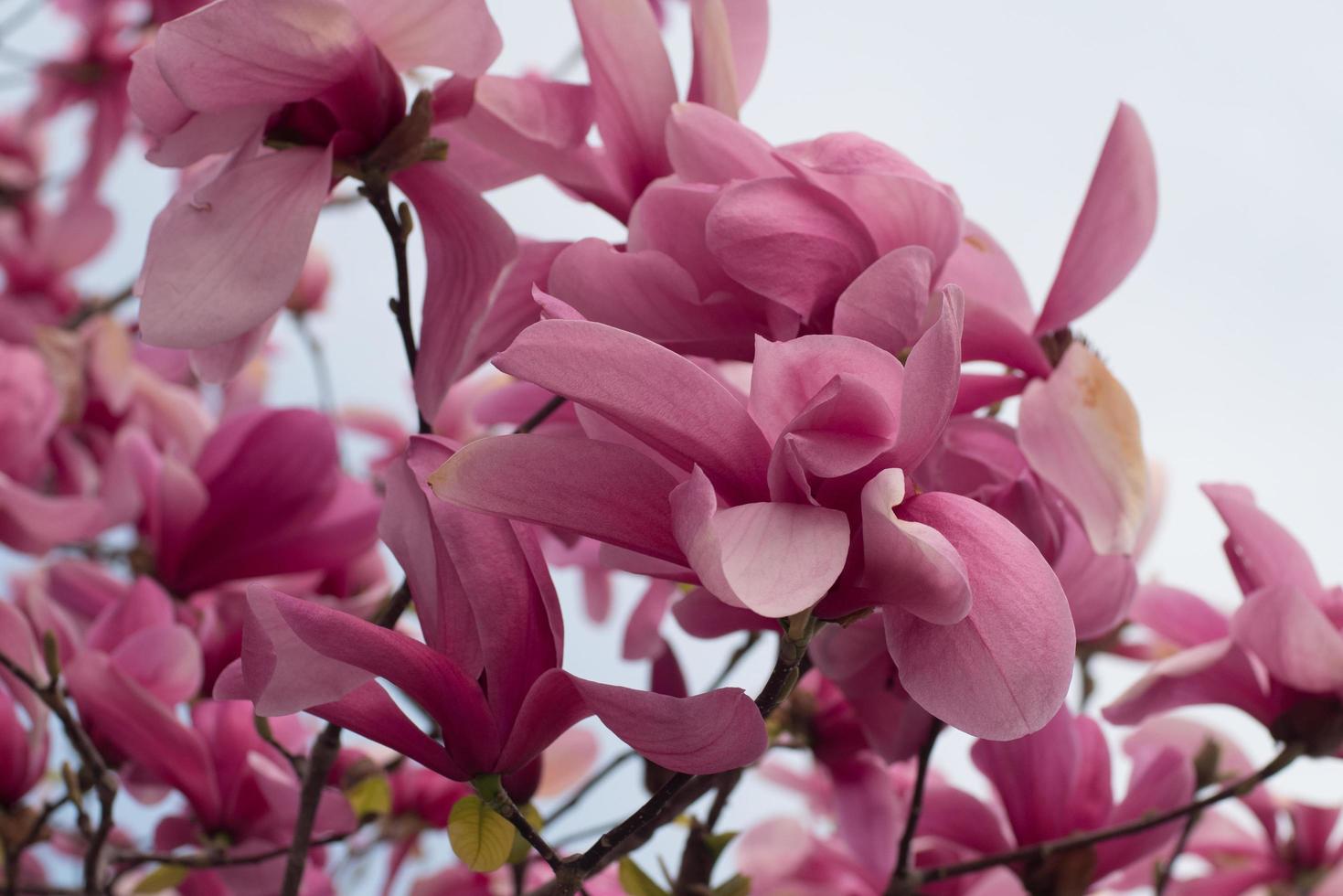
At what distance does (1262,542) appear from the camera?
1.82 feet

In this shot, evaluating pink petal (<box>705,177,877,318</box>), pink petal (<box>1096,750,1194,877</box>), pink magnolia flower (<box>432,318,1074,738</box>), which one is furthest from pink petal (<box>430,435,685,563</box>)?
pink petal (<box>1096,750,1194,877</box>)

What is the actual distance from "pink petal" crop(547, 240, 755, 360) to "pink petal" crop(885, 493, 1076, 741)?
5.6 inches

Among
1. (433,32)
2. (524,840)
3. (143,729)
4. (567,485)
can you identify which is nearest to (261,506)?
(143,729)

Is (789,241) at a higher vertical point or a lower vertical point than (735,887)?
higher

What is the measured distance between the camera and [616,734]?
1.16 feet

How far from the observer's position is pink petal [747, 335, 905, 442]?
34 cm

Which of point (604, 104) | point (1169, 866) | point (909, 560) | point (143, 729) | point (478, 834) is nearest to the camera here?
point (909, 560)

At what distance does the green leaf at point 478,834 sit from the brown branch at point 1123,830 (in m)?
0.28

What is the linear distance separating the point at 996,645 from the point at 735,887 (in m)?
0.28

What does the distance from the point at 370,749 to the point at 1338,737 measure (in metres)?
0.54

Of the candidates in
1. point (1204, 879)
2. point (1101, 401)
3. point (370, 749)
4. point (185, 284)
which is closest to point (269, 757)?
point (370, 749)

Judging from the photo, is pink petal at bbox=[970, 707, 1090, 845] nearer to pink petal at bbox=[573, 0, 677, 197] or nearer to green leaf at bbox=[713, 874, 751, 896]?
green leaf at bbox=[713, 874, 751, 896]

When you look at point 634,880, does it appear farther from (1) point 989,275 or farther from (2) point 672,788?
(1) point 989,275

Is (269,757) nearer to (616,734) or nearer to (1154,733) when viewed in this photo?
(616,734)
